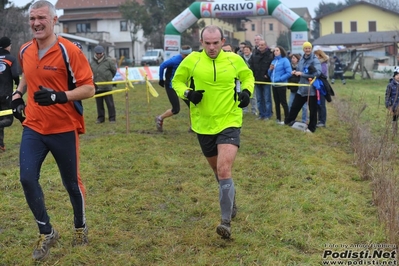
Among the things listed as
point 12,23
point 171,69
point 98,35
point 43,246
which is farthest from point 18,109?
point 98,35

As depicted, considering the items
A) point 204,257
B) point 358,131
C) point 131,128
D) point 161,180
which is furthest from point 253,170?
point 131,128

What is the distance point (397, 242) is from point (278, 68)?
28.0 ft

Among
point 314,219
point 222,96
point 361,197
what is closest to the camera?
point 222,96

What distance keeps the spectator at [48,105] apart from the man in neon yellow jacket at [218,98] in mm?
1131

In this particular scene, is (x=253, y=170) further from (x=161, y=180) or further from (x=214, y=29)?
(x=214, y=29)

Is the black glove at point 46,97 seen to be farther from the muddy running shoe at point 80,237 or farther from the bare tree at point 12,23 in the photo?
the bare tree at point 12,23

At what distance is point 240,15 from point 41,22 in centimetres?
1882

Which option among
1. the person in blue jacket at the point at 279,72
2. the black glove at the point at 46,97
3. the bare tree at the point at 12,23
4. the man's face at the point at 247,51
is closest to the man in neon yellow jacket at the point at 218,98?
the black glove at the point at 46,97

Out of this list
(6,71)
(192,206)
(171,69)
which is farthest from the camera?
(171,69)

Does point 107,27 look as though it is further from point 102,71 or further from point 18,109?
point 18,109

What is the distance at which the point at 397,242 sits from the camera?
4711mm

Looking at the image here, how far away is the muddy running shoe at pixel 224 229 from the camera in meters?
5.07

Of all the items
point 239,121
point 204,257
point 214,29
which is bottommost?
point 204,257

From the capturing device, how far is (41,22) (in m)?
4.39
